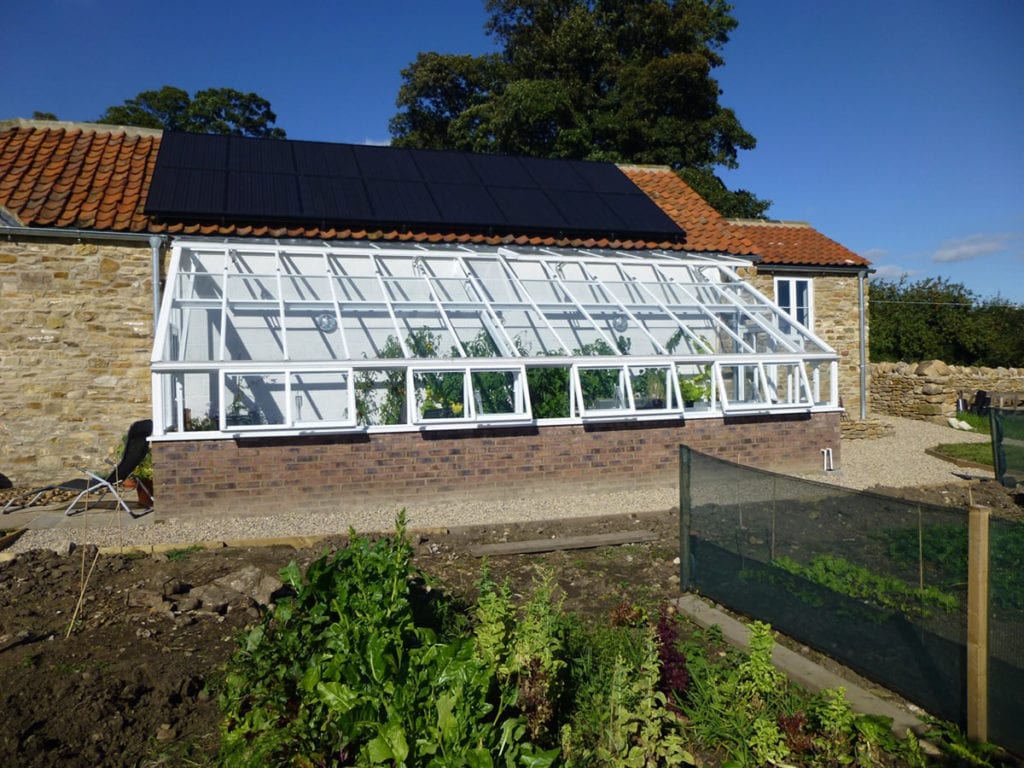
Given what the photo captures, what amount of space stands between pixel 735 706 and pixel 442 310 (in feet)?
23.2

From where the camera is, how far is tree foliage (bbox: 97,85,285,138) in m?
29.1

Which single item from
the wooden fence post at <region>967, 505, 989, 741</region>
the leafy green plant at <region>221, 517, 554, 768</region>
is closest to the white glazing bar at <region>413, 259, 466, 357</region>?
the leafy green plant at <region>221, 517, 554, 768</region>

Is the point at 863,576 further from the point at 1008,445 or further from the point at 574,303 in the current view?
the point at 1008,445

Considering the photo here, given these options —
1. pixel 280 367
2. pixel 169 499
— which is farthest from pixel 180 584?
pixel 280 367

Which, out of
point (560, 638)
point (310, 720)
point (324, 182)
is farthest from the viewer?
point (324, 182)

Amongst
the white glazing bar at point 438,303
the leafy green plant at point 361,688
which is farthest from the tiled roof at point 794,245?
the leafy green plant at point 361,688

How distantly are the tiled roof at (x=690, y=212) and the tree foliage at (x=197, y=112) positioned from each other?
18883 millimetres

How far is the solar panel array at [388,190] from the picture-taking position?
11641mm

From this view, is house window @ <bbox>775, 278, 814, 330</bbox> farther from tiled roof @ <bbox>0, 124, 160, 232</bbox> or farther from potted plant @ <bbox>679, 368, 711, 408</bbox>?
tiled roof @ <bbox>0, 124, 160, 232</bbox>

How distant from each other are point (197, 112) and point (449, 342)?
960 inches

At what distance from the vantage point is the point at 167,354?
878 cm

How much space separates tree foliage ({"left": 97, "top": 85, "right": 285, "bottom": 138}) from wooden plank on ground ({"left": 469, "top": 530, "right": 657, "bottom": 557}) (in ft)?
88.0

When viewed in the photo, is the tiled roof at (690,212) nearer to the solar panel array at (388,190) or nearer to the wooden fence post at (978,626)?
the solar panel array at (388,190)

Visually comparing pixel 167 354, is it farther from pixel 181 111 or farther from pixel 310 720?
pixel 181 111
